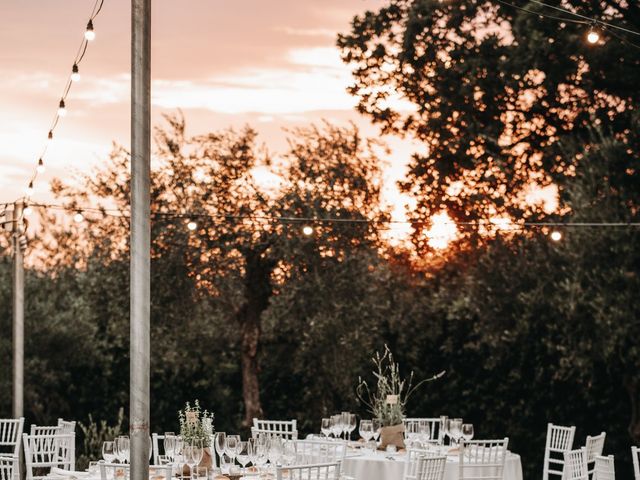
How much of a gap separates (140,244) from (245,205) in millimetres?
8280

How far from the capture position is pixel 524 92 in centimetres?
1220

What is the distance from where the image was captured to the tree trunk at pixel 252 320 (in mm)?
13328

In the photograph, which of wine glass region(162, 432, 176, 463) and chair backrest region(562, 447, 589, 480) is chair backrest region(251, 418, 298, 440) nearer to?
wine glass region(162, 432, 176, 463)

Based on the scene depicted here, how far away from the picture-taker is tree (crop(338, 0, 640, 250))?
1138 cm

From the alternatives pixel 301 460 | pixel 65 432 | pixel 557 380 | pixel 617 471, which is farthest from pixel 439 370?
pixel 301 460

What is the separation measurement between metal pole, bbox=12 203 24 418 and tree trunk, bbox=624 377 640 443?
6.87m


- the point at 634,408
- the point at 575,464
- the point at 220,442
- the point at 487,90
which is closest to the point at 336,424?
the point at 575,464

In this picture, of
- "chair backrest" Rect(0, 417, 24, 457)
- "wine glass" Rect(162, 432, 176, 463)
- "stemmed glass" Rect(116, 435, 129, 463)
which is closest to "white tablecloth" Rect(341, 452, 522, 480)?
"wine glass" Rect(162, 432, 176, 463)

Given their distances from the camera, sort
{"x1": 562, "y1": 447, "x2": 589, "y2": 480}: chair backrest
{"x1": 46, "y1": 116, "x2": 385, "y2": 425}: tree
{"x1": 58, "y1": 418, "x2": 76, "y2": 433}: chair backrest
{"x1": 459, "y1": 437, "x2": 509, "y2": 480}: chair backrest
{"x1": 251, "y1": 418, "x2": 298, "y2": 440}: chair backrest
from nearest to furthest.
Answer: {"x1": 562, "y1": 447, "x2": 589, "y2": 480}: chair backrest → {"x1": 459, "y1": 437, "x2": 509, "y2": 480}: chair backrest → {"x1": 251, "y1": 418, "x2": 298, "y2": 440}: chair backrest → {"x1": 58, "y1": 418, "x2": 76, "y2": 433}: chair backrest → {"x1": 46, "y1": 116, "x2": 385, "y2": 425}: tree

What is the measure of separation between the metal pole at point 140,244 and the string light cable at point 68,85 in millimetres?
2012

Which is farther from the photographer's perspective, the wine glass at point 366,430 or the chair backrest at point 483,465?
the wine glass at point 366,430

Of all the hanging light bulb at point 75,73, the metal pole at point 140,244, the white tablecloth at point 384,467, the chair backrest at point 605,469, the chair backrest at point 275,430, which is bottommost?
the white tablecloth at point 384,467

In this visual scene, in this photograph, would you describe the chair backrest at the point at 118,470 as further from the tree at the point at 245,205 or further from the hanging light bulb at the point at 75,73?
the tree at the point at 245,205

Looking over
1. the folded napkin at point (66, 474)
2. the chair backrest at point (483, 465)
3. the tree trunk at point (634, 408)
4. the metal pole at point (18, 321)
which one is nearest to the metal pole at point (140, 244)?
the folded napkin at point (66, 474)
